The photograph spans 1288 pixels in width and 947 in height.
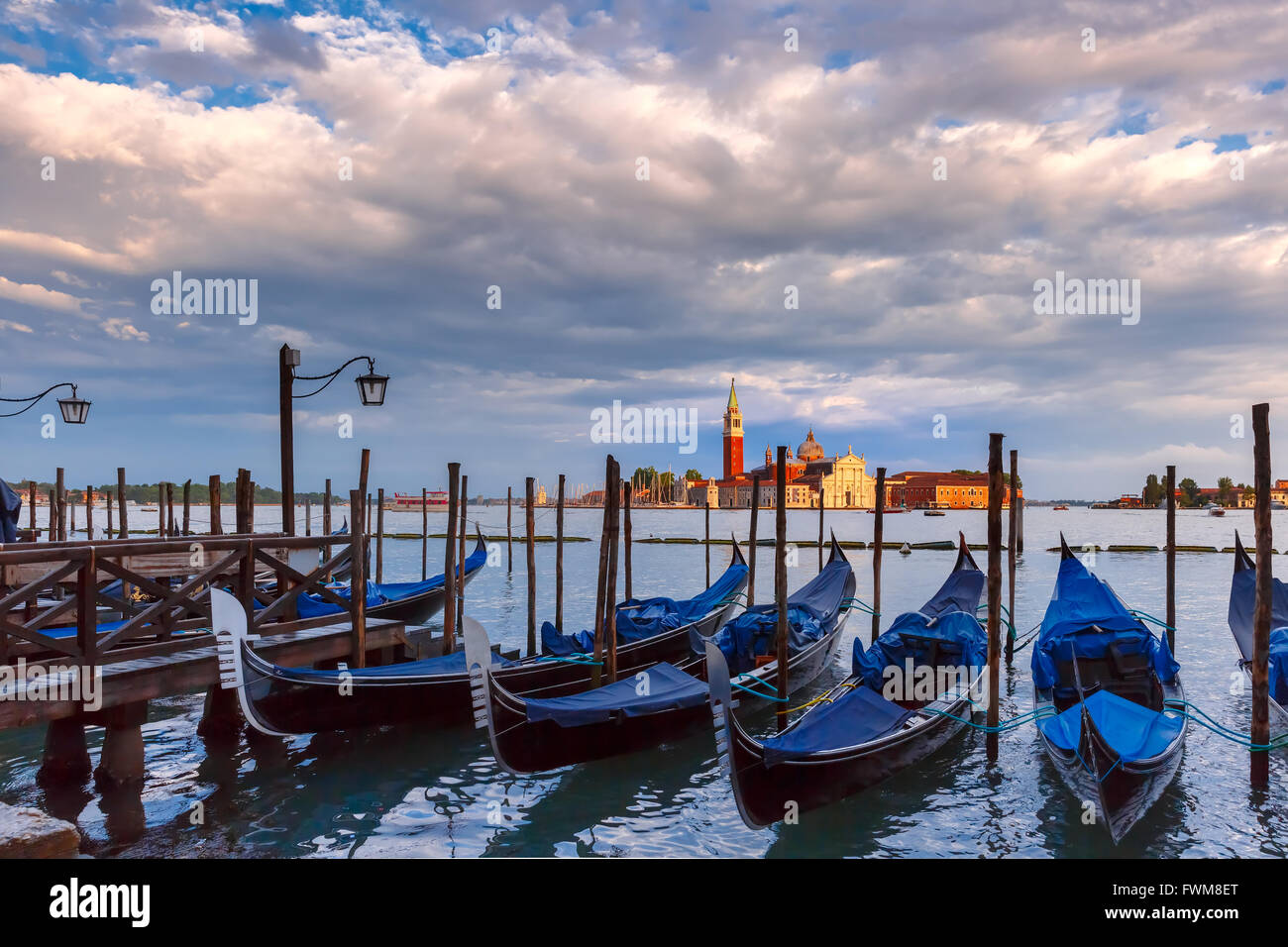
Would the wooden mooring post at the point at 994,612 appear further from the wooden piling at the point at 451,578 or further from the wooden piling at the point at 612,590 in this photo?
the wooden piling at the point at 451,578

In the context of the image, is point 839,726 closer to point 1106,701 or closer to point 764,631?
point 1106,701

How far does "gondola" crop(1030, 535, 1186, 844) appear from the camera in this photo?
5.08 metres

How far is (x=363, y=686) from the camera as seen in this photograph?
653 cm

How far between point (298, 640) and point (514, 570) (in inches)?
851

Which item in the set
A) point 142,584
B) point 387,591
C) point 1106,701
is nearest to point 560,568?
point 387,591

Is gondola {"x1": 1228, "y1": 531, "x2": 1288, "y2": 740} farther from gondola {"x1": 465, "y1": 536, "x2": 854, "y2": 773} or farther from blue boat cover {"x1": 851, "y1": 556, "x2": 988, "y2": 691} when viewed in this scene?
gondola {"x1": 465, "y1": 536, "x2": 854, "y2": 773}

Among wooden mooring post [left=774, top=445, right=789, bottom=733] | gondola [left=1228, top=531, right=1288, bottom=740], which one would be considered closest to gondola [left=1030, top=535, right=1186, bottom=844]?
gondola [left=1228, top=531, right=1288, bottom=740]

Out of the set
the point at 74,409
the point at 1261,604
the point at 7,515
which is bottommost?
the point at 1261,604

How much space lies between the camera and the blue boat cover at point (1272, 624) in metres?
6.89

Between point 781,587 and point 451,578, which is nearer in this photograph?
point 781,587

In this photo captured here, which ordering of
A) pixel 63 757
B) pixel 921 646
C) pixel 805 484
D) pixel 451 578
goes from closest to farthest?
pixel 63 757
pixel 921 646
pixel 451 578
pixel 805 484

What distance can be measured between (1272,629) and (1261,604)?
4022 millimetres

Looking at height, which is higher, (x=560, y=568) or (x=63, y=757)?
(x=560, y=568)
